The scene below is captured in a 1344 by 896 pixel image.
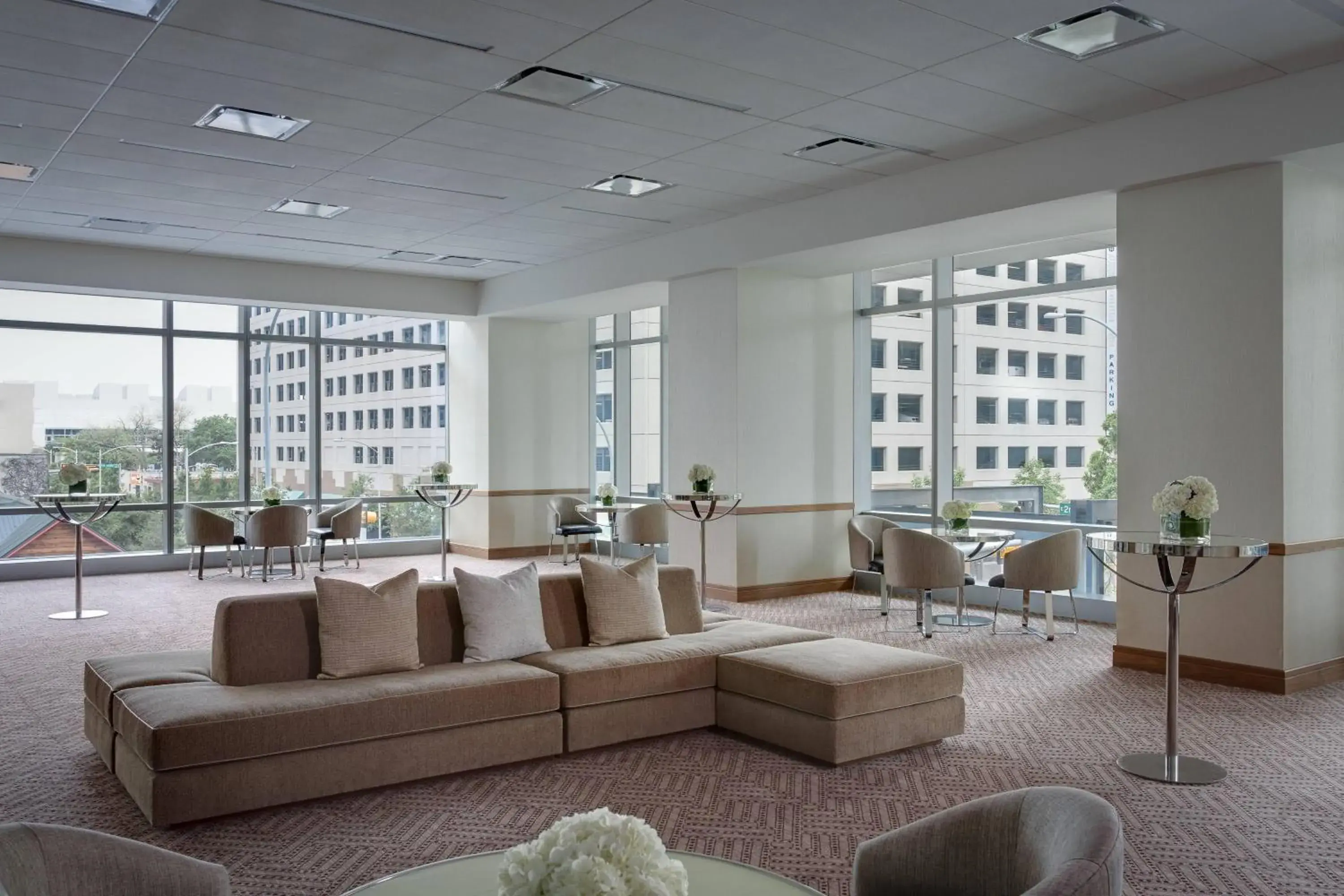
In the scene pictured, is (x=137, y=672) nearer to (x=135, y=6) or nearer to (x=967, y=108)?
(x=135, y=6)

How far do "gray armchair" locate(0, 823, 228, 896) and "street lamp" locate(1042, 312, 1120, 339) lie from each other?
823cm

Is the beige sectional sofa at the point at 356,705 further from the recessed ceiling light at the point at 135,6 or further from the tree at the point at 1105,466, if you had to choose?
the tree at the point at 1105,466

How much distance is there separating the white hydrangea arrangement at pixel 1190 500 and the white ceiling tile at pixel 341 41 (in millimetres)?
3980

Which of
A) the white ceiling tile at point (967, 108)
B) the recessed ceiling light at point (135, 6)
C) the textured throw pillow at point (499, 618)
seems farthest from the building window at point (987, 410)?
the recessed ceiling light at point (135, 6)

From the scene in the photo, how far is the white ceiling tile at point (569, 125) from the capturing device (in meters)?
6.43

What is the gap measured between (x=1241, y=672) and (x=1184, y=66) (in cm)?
352

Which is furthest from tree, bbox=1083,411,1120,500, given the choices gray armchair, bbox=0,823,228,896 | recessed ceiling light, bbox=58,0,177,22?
gray armchair, bbox=0,823,228,896

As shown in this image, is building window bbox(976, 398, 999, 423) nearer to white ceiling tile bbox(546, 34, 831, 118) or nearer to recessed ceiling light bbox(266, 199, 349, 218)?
white ceiling tile bbox(546, 34, 831, 118)

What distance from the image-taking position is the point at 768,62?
5695 millimetres

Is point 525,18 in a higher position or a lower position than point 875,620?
higher

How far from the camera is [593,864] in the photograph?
1.59 m

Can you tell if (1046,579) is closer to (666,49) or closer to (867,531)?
(867,531)

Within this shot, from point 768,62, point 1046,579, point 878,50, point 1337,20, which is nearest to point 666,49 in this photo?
point 768,62

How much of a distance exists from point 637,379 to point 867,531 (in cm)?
517
